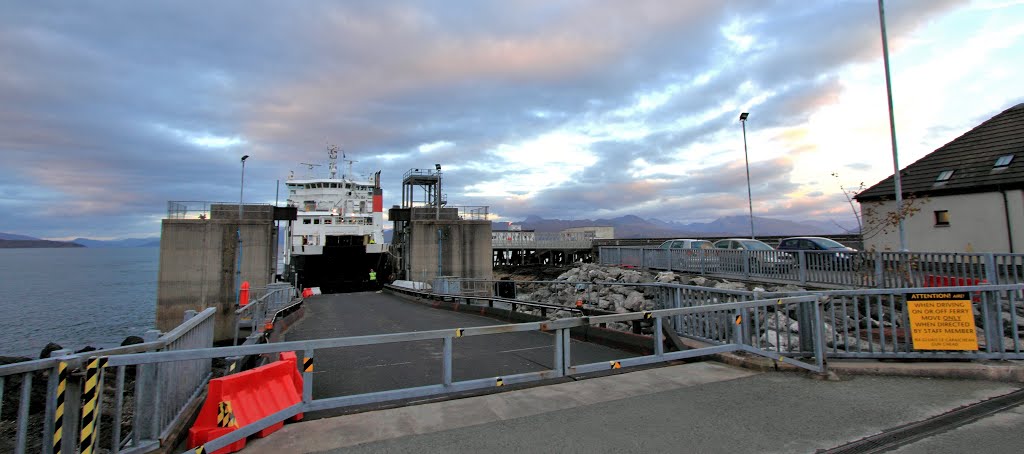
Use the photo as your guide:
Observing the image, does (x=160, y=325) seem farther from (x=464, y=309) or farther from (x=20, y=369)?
(x=20, y=369)

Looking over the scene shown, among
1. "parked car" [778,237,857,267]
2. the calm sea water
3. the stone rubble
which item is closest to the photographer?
the stone rubble

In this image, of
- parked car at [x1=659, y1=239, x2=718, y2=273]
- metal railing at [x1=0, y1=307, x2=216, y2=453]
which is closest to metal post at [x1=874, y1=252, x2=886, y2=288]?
parked car at [x1=659, y1=239, x2=718, y2=273]

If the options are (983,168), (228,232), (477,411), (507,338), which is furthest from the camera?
(228,232)

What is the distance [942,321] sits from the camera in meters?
6.62

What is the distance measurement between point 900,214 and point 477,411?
14987 millimetres

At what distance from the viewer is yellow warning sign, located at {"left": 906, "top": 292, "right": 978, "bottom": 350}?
648 cm

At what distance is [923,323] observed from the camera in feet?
21.9

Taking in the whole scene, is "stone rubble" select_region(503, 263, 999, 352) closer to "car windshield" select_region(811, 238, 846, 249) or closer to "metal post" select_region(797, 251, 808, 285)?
"metal post" select_region(797, 251, 808, 285)

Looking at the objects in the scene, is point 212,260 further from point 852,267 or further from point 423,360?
point 852,267

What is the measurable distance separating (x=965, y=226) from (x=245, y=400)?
85.1 ft

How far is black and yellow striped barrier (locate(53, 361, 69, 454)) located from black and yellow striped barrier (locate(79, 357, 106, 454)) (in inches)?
5.3

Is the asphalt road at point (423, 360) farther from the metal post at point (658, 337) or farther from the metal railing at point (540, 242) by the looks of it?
the metal railing at point (540, 242)

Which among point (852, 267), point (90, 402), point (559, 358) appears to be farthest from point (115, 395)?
point (852, 267)

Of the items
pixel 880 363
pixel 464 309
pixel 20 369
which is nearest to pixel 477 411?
pixel 20 369
